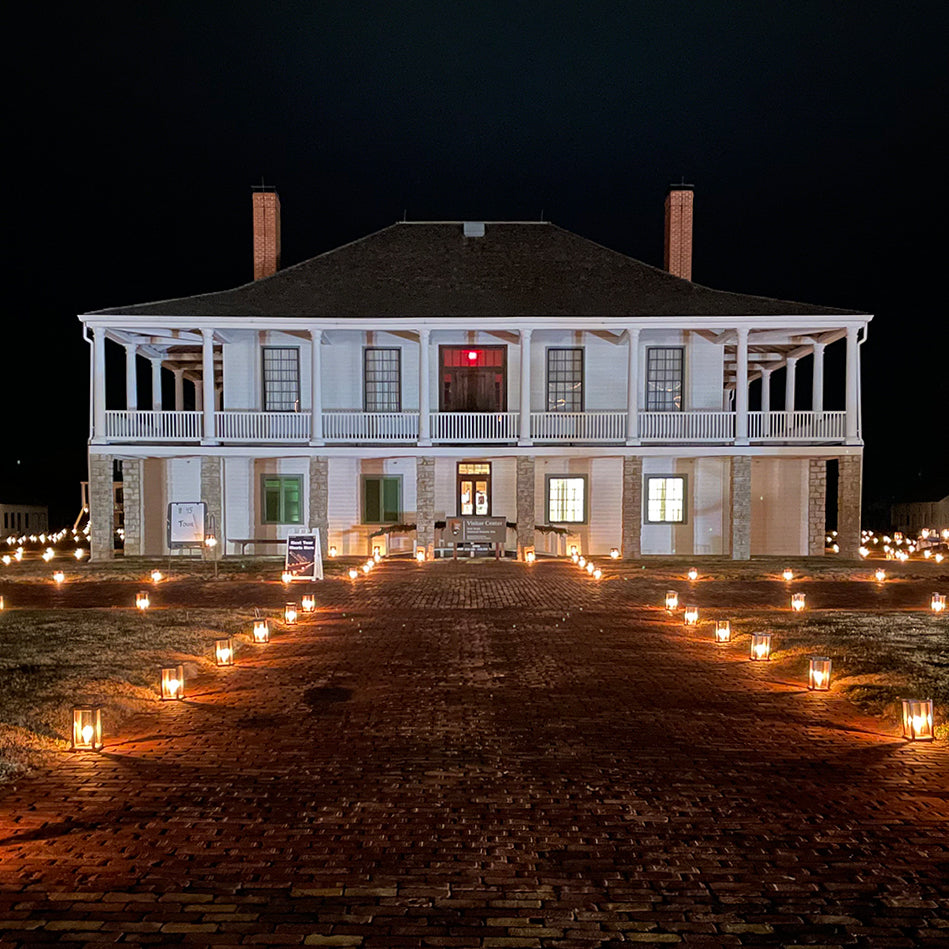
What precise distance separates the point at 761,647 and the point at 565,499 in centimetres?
1583

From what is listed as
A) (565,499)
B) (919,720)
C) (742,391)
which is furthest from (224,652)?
(742,391)

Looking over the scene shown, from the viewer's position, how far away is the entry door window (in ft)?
84.2

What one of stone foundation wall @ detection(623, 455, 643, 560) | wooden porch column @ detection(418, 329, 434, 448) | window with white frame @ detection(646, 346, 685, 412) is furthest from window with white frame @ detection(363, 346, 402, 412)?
window with white frame @ detection(646, 346, 685, 412)

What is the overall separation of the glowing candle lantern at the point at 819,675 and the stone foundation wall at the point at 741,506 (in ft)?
47.6

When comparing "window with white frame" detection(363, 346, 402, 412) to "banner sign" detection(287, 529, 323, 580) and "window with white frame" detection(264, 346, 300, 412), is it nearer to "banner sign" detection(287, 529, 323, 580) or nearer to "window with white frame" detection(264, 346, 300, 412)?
"window with white frame" detection(264, 346, 300, 412)

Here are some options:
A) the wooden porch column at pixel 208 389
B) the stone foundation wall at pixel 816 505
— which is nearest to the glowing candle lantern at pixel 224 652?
the wooden porch column at pixel 208 389

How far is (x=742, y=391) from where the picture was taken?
2230 centimetres

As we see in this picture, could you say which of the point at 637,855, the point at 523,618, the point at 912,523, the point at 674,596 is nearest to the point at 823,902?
the point at 637,855

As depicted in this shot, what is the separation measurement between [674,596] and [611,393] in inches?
486

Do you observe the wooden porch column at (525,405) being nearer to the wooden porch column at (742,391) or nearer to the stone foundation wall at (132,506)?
the wooden porch column at (742,391)

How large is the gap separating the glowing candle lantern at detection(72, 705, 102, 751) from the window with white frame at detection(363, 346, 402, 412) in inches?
750

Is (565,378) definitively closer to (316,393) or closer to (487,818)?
(316,393)

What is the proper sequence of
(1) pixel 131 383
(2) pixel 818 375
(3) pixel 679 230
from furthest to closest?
(3) pixel 679 230 → (2) pixel 818 375 → (1) pixel 131 383

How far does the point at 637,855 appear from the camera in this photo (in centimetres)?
484
